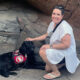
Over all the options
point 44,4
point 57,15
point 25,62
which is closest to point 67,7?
point 44,4

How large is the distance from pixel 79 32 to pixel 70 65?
137 cm

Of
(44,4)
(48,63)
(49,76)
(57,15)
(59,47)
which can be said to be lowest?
(49,76)

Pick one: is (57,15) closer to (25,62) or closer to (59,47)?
(59,47)

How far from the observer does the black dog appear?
378cm

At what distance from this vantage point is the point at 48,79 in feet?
11.9

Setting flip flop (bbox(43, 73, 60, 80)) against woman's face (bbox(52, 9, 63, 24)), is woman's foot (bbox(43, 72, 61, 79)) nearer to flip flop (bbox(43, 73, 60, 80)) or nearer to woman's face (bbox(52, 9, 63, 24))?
flip flop (bbox(43, 73, 60, 80))

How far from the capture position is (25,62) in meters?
3.92

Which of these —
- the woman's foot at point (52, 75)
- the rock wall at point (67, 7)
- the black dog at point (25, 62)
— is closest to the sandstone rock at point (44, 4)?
the rock wall at point (67, 7)

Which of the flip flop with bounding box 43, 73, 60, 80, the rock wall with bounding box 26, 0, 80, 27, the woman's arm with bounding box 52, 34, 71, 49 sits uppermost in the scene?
the rock wall with bounding box 26, 0, 80, 27

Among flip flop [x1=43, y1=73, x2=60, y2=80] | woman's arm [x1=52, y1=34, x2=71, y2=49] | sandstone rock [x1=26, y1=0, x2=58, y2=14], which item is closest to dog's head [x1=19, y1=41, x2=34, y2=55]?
flip flop [x1=43, y1=73, x2=60, y2=80]

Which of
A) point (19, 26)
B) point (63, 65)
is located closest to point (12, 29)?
point (19, 26)

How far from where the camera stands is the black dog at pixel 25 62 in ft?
12.4

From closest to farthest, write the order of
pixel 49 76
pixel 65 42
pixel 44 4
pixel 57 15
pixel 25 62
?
pixel 65 42, pixel 57 15, pixel 49 76, pixel 25 62, pixel 44 4

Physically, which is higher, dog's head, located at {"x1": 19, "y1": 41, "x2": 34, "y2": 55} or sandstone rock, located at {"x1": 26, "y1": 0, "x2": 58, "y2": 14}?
sandstone rock, located at {"x1": 26, "y1": 0, "x2": 58, "y2": 14}
